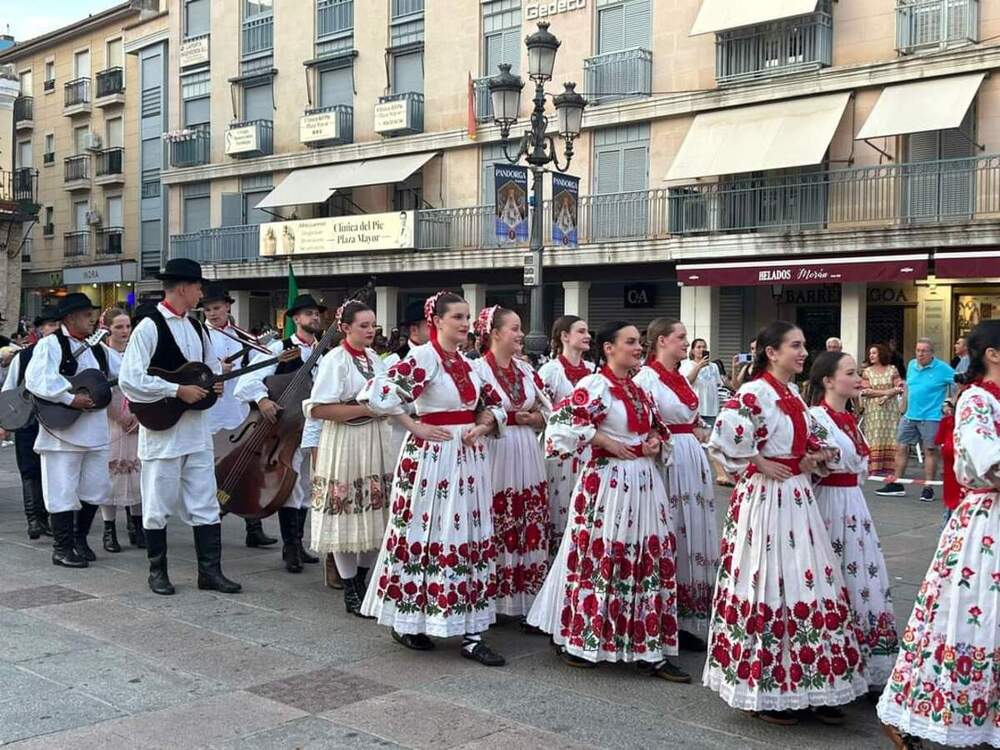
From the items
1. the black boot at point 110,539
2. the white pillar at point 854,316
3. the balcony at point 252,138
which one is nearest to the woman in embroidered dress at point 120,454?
the black boot at point 110,539

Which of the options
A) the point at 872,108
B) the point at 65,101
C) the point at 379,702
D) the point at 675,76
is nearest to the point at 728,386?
the point at 872,108

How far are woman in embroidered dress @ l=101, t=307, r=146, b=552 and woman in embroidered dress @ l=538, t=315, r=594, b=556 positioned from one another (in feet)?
11.9

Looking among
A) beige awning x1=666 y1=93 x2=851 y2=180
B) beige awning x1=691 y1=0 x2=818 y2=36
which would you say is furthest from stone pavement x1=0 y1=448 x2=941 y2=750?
beige awning x1=691 y1=0 x2=818 y2=36

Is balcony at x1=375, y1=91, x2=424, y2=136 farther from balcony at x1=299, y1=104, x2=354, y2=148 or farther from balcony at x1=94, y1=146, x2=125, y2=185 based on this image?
balcony at x1=94, y1=146, x2=125, y2=185

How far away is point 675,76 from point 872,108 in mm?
4595

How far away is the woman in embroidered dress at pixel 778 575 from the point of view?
16.2 feet

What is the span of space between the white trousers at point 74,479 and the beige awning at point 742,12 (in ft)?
55.4

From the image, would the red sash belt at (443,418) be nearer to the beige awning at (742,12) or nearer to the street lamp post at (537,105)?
the street lamp post at (537,105)

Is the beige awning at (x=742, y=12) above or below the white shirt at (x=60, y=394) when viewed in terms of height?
above

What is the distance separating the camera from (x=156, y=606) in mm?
7199

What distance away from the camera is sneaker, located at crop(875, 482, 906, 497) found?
12875 mm

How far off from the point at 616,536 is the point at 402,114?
2451 centimetres

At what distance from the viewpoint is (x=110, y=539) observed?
9.12 metres

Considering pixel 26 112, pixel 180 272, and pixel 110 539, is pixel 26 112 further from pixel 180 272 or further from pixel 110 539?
pixel 180 272
